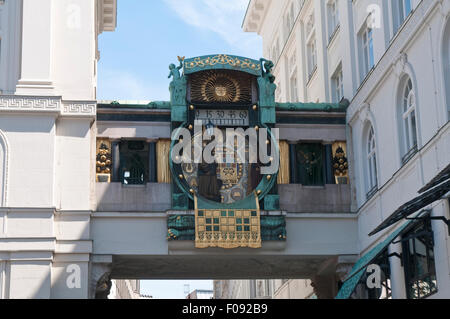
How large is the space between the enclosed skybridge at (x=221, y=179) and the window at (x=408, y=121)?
4.40m

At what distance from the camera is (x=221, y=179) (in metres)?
30.7

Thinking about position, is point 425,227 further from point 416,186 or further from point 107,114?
point 107,114

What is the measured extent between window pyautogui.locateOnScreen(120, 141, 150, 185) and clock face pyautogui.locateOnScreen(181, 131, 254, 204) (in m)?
1.26

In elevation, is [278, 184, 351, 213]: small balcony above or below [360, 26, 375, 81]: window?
below

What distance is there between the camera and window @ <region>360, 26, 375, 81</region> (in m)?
30.4

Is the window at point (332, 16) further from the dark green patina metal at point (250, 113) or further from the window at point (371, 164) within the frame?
the window at point (371, 164)

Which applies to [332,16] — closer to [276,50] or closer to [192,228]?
[192,228]

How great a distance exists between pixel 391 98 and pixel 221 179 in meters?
5.98

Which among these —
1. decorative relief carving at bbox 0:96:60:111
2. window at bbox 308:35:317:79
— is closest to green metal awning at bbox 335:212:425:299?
decorative relief carving at bbox 0:96:60:111

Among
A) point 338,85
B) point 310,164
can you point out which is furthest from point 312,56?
point 310,164

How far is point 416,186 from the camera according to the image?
25.5 meters

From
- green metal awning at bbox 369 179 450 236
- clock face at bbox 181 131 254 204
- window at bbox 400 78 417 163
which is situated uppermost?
window at bbox 400 78 417 163

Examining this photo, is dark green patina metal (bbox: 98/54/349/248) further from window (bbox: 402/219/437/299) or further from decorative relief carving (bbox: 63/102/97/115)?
window (bbox: 402/219/437/299)

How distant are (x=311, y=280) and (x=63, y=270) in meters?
9.16
